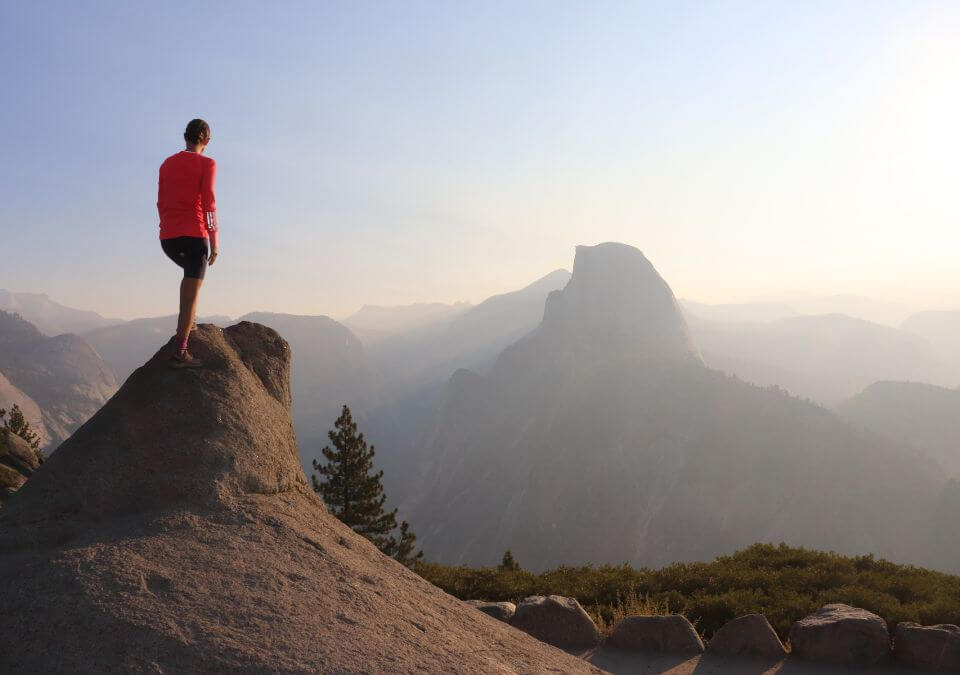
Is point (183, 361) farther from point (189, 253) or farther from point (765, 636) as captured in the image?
point (765, 636)

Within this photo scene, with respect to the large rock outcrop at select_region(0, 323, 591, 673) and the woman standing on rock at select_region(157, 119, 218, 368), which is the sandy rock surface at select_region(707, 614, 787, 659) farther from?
the woman standing on rock at select_region(157, 119, 218, 368)

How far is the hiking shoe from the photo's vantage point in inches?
305

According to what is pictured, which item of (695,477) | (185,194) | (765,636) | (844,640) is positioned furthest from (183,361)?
(695,477)

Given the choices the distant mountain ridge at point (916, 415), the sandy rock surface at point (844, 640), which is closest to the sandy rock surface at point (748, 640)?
the sandy rock surface at point (844, 640)

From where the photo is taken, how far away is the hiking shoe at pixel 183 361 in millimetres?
7738

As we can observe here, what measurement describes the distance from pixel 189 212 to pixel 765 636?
1122 cm

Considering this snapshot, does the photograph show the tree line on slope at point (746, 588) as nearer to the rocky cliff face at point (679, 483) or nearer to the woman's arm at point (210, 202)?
the woman's arm at point (210, 202)

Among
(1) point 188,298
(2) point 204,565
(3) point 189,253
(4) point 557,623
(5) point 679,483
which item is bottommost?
(5) point 679,483

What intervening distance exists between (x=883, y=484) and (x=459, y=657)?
119 metres

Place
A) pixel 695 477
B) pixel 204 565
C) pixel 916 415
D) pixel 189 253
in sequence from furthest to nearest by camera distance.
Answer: pixel 916 415 → pixel 695 477 → pixel 189 253 → pixel 204 565

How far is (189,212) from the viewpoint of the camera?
7344 millimetres

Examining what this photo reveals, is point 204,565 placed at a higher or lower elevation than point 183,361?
lower

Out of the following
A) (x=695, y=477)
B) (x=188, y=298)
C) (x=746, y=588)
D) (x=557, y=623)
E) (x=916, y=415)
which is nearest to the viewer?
(x=188, y=298)

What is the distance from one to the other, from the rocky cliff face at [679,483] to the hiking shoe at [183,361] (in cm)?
10103
